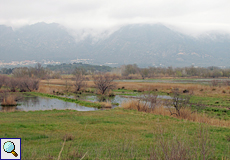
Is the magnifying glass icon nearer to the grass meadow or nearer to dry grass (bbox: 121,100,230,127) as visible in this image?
the grass meadow

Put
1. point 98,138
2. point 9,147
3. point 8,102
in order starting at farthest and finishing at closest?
1. point 8,102
2. point 98,138
3. point 9,147

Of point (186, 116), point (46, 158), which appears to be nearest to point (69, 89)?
point (186, 116)

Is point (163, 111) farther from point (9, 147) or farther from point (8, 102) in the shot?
point (8, 102)

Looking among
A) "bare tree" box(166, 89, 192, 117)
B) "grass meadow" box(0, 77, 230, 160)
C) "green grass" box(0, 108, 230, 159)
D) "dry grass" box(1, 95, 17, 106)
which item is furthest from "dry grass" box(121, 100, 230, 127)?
"dry grass" box(1, 95, 17, 106)

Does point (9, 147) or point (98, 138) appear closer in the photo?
point (9, 147)

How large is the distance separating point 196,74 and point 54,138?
5238 inches

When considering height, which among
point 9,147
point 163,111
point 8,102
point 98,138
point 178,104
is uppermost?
point 9,147

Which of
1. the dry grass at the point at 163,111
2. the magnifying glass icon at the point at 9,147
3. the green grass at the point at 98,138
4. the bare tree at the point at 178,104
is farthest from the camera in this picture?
the bare tree at the point at 178,104

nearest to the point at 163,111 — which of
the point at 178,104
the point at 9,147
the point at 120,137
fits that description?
the point at 178,104

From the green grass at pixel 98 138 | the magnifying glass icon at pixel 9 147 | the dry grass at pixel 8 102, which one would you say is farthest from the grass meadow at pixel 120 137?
the dry grass at pixel 8 102

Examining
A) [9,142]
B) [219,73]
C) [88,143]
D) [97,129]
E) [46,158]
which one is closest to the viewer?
[9,142]

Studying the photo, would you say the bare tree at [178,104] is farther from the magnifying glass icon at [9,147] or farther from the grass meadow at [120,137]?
the magnifying glass icon at [9,147]

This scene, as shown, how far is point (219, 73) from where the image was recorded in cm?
11625

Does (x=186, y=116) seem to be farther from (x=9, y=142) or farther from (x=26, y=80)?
(x=26, y=80)
